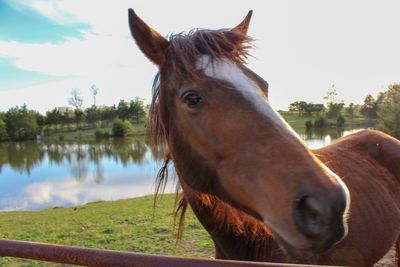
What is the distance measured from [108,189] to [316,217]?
19988mm

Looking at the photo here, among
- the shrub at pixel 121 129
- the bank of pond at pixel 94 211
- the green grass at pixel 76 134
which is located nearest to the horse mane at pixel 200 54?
the bank of pond at pixel 94 211

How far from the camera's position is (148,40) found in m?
2.12

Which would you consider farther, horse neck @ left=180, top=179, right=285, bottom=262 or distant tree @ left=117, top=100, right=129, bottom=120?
distant tree @ left=117, top=100, right=129, bottom=120

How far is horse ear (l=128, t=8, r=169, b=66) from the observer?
2.03 meters

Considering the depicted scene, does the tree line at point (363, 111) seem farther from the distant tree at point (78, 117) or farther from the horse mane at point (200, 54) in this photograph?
the distant tree at point (78, 117)

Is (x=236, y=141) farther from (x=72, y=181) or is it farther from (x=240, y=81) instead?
(x=72, y=181)

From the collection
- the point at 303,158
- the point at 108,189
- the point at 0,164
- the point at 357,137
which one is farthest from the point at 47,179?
the point at 303,158

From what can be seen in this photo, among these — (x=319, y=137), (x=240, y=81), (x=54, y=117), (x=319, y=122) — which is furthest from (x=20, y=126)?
(x=240, y=81)

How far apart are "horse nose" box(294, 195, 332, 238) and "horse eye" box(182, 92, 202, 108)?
78 centimetres

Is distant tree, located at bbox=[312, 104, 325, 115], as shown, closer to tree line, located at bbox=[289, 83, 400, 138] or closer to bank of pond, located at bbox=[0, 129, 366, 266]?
tree line, located at bbox=[289, 83, 400, 138]

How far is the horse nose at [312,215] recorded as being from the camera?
1273mm

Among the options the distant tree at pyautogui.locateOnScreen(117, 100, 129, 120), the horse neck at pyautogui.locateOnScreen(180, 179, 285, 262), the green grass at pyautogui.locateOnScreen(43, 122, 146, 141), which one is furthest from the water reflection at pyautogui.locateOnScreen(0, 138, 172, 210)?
the distant tree at pyautogui.locateOnScreen(117, 100, 129, 120)

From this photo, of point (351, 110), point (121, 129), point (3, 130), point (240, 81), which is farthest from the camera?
point (3, 130)

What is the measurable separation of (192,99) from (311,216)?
878 millimetres
